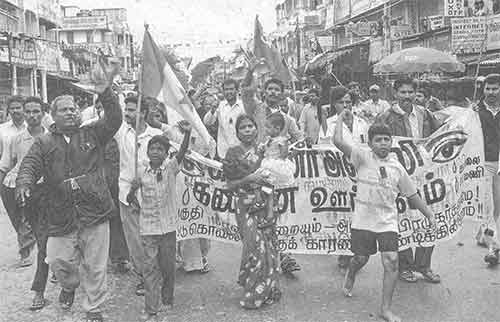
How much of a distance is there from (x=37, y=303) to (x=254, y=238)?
2.03 m

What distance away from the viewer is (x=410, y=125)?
627 cm

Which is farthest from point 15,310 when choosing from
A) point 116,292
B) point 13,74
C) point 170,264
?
point 13,74

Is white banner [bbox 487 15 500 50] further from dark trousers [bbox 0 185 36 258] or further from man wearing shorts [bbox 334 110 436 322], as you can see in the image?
dark trousers [bbox 0 185 36 258]

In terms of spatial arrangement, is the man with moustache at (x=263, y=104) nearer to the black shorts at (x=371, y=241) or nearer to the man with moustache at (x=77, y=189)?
the black shorts at (x=371, y=241)

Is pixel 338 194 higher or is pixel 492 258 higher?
pixel 338 194

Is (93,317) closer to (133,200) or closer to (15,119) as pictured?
(133,200)

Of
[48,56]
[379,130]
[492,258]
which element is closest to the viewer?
[379,130]

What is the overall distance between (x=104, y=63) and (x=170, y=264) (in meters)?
1.75

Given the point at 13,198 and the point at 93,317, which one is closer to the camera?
the point at 93,317

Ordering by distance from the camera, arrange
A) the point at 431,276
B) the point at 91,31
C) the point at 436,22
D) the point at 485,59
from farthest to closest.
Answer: the point at 91,31, the point at 436,22, the point at 485,59, the point at 431,276

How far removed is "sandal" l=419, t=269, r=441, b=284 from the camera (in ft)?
18.7

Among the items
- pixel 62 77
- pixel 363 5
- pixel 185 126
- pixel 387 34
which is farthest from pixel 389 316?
pixel 62 77

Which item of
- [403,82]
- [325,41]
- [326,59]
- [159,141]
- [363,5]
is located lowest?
[159,141]

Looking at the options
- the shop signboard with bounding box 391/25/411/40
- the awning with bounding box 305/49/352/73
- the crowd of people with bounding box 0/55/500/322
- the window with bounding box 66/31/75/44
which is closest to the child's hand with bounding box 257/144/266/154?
the crowd of people with bounding box 0/55/500/322
